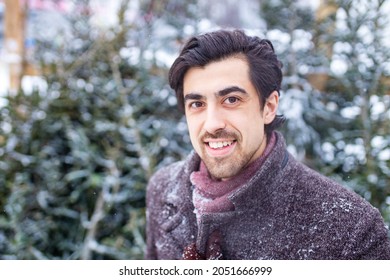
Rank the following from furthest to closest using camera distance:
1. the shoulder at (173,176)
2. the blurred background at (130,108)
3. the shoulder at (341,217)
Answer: the blurred background at (130,108)
the shoulder at (173,176)
the shoulder at (341,217)

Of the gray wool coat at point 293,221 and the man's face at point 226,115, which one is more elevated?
the man's face at point 226,115

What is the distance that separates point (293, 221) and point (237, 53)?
387 millimetres

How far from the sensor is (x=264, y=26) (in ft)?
4.88

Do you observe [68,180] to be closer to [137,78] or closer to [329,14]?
[137,78]

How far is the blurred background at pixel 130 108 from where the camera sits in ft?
4.29

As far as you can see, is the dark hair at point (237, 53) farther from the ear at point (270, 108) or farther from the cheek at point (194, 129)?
the cheek at point (194, 129)

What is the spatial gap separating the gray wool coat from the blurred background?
1.18 ft

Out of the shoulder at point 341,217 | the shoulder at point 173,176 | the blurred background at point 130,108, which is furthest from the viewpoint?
the blurred background at point 130,108

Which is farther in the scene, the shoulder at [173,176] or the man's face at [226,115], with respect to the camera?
the shoulder at [173,176]

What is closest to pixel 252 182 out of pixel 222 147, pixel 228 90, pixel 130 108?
pixel 222 147

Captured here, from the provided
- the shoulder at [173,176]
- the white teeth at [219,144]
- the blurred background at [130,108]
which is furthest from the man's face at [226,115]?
the blurred background at [130,108]

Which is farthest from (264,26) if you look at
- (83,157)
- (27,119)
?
(27,119)

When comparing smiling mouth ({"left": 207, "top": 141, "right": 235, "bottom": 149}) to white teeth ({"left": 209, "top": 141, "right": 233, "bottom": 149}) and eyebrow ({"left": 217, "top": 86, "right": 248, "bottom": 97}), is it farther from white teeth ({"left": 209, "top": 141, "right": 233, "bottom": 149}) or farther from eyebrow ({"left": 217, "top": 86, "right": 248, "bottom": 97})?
eyebrow ({"left": 217, "top": 86, "right": 248, "bottom": 97})

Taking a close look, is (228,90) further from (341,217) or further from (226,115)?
(341,217)
